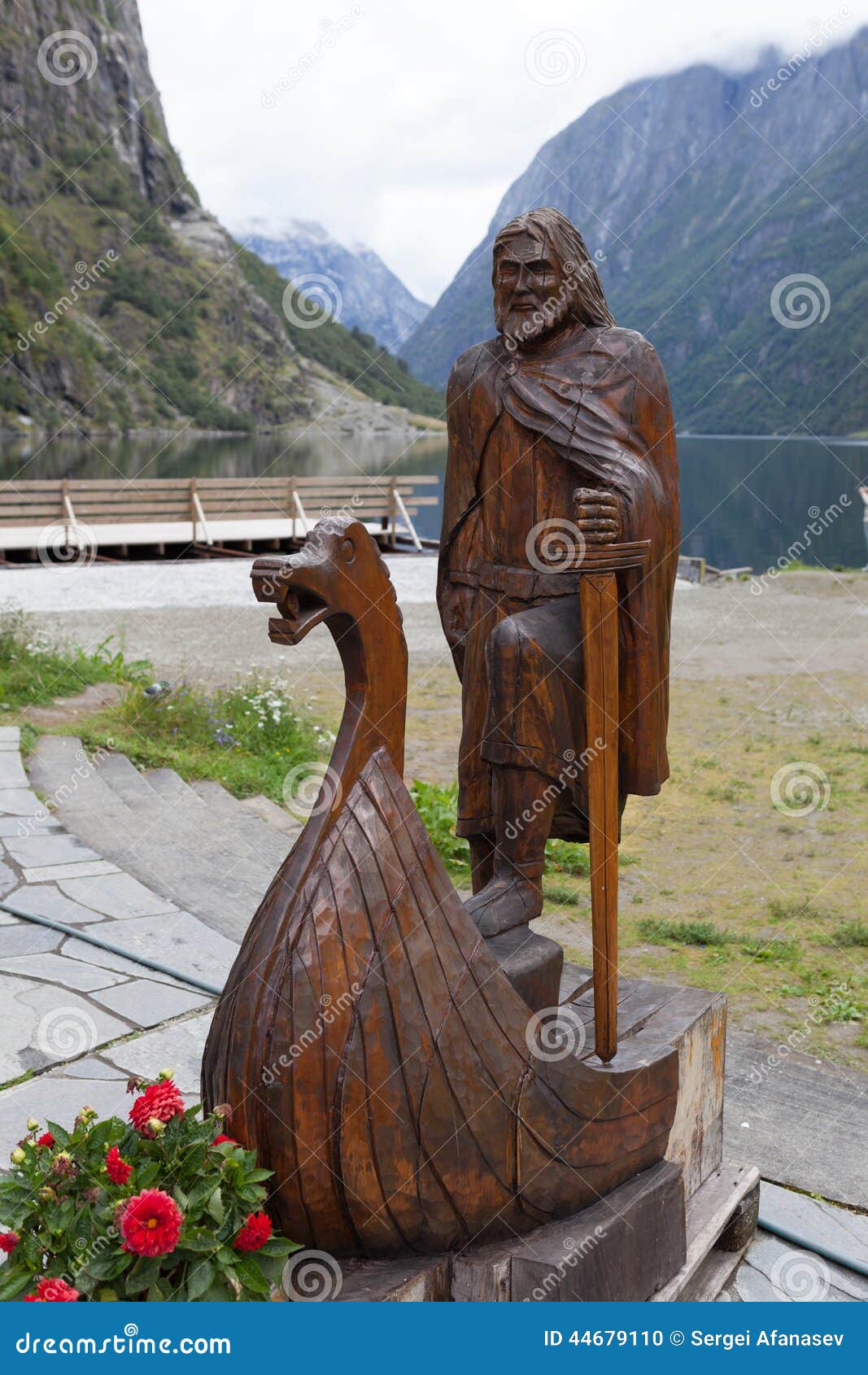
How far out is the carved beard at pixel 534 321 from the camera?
121 inches

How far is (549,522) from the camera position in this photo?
309cm

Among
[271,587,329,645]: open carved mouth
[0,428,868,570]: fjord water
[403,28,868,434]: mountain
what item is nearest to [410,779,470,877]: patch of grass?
[271,587,329,645]: open carved mouth

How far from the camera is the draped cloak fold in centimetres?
301

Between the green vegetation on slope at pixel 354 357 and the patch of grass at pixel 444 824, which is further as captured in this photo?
the green vegetation on slope at pixel 354 357

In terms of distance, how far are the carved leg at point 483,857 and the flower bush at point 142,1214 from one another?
1.19 meters

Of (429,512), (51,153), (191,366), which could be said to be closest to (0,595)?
(429,512)

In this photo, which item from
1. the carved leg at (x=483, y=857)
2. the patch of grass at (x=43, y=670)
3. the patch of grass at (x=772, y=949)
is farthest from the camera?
the patch of grass at (x=43, y=670)

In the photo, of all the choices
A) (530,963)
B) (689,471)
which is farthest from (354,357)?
(530,963)

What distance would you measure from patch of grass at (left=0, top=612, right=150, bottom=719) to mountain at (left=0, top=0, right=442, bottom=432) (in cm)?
5488

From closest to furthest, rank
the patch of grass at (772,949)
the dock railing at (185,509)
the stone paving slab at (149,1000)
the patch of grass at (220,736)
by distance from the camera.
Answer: the stone paving slab at (149,1000)
the patch of grass at (772,949)
the patch of grass at (220,736)
the dock railing at (185,509)

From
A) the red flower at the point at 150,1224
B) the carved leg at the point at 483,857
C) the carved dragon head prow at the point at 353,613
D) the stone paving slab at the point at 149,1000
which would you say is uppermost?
the carved dragon head prow at the point at 353,613

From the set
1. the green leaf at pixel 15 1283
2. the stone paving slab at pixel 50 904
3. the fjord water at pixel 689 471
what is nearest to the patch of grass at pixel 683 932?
the stone paving slab at pixel 50 904

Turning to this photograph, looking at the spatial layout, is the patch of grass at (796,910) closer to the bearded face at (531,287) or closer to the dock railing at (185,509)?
the bearded face at (531,287)

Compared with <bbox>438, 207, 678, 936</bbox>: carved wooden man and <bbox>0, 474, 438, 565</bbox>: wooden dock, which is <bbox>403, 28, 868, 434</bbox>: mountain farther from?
<bbox>438, 207, 678, 936</bbox>: carved wooden man
